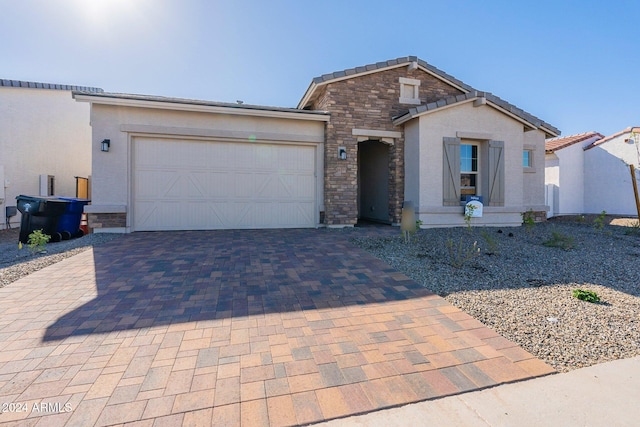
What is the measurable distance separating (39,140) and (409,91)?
15.3m

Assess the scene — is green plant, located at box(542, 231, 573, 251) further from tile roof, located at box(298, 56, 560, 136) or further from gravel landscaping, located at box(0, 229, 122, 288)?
gravel landscaping, located at box(0, 229, 122, 288)

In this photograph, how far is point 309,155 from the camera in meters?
9.52

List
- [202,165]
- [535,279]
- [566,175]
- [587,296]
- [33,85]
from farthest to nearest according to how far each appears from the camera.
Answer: [566,175]
[33,85]
[202,165]
[535,279]
[587,296]

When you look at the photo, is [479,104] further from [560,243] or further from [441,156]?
[560,243]

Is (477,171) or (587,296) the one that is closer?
(587,296)

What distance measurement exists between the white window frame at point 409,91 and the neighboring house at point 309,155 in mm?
38

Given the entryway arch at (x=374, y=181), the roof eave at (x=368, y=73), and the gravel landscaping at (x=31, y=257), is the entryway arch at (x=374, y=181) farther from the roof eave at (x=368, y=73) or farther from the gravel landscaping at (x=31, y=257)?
the gravel landscaping at (x=31, y=257)

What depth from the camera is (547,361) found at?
101 inches

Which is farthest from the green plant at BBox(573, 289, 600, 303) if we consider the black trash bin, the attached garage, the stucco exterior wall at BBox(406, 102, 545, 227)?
the black trash bin

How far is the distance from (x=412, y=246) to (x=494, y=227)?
458cm

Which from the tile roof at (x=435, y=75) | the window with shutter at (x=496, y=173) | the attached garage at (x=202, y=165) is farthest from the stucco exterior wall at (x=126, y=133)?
the window with shutter at (x=496, y=173)

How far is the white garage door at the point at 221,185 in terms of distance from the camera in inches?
332

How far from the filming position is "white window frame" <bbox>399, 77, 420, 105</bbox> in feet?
33.2

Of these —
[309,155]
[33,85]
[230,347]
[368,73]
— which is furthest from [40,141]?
[230,347]
